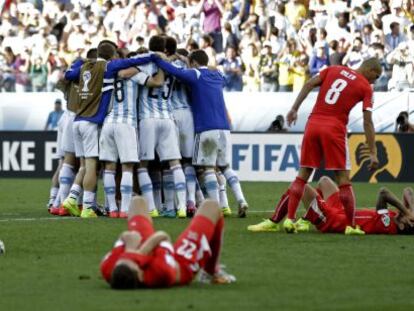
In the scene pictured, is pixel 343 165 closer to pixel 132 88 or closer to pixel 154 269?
pixel 132 88

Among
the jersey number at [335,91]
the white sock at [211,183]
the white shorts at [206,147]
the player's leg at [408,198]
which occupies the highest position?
the jersey number at [335,91]

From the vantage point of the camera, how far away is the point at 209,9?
36156 mm

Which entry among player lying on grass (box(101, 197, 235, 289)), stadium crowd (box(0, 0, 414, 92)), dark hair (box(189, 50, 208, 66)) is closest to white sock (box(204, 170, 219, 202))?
dark hair (box(189, 50, 208, 66))

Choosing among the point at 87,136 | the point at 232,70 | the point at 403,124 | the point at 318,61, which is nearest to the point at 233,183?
the point at 87,136

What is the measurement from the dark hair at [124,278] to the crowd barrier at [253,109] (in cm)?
2022

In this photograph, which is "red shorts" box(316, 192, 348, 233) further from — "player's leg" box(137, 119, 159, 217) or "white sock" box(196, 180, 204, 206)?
"white sock" box(196, 180, 204, 206)

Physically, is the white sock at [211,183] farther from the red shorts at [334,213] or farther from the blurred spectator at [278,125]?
the blurred spectator at [278,125]

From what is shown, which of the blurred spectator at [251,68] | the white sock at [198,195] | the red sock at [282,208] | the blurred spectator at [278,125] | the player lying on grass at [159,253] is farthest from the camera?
the blurred spectator at [251,68]

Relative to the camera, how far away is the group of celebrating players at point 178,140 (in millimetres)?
16141

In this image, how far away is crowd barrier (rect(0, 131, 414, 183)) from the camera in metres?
29.8

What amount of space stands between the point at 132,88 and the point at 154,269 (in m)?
8.02

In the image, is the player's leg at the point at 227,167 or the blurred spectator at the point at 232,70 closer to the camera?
the player's leg at the point at 227,167

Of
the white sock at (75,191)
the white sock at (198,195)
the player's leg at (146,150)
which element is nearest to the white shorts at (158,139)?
the player's leg at (146,150)

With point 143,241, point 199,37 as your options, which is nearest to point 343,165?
point 143,241
